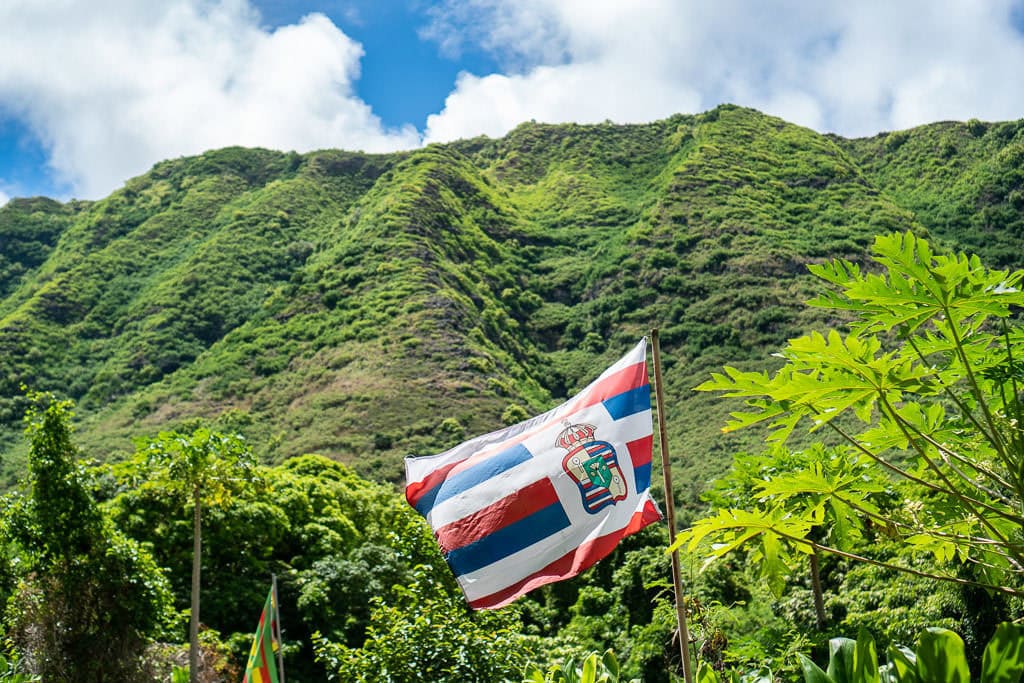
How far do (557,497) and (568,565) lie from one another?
395mm

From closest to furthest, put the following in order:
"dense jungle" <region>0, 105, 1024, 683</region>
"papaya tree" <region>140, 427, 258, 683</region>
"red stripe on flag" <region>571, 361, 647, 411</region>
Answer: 1. "dense jungle" <region>0, 105, 1024, 683</region>
2. "red stripe on flag" <region>571, 361, 647, 411</region>
3. "papaya tree" <region>140, 427, 258, 683</region>

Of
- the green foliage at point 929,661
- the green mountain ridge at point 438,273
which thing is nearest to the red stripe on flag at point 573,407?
the green foliage at point 929,661

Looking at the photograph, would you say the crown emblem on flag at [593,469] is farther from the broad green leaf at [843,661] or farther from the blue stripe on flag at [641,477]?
the broad green leaf at [843,661]

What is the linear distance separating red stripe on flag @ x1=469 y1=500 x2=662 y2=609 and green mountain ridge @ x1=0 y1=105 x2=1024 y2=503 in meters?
35.7

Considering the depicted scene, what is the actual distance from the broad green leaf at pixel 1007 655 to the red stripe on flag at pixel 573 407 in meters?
3.05

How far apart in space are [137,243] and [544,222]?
40.8 metres

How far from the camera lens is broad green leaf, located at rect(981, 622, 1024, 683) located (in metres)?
1.92

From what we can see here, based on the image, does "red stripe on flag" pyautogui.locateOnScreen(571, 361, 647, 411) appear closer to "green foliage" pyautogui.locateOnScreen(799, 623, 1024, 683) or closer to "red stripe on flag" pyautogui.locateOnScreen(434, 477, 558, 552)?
"red stripe on flag" pyautogui.locateOnScreen(434, 477, 558, 552)

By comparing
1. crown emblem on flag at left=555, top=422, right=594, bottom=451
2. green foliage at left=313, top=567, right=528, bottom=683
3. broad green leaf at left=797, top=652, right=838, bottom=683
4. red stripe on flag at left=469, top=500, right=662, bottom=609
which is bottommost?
green foliage at left=313, top=567, right=528, bottom=683

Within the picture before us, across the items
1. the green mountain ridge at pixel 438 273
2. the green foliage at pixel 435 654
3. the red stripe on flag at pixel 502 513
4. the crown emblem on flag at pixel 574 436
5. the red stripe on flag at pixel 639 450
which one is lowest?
the green foliage at pixel 435 654

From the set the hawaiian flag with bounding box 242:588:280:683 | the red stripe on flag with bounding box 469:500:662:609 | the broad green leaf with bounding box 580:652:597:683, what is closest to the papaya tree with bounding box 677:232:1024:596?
the broad green leaf with bounding box 580:652:597:683

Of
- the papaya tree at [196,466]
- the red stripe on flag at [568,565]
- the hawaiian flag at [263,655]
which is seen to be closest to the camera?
the red stripe on flag at [568,565]

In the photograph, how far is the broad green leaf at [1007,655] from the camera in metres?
1.92

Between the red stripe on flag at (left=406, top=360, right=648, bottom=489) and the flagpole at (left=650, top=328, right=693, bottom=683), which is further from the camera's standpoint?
the red stripe on flag at (left=406, top=360, right=648, bottom=489)
